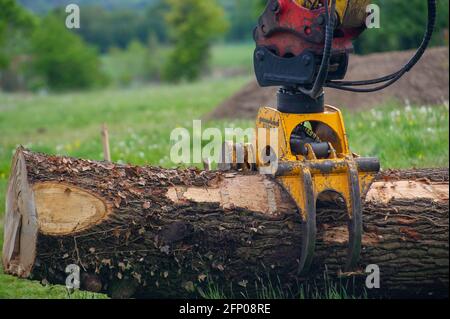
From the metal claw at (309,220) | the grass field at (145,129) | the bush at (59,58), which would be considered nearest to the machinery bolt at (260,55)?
the metal claw at (309,220)

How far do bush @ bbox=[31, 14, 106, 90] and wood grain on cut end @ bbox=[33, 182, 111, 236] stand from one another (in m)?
69.1

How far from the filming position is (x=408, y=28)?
2389 centimetres

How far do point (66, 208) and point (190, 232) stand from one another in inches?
35.0

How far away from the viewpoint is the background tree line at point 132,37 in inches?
965

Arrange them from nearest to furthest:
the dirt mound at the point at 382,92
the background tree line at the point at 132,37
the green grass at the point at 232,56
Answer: the dirt mound at the point at 382,92 → the background tree line at the point at 132,37 → the green grass at the point at 232,56

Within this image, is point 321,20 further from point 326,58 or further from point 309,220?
point 309,220

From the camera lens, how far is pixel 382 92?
13961 millimetres

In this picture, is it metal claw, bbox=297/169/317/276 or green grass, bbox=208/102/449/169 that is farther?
green grass, bbox=208/102/449/169

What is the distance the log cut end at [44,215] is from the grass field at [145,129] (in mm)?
752

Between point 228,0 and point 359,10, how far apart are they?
13221cm

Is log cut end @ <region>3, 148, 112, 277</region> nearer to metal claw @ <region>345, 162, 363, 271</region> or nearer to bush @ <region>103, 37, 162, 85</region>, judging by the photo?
metal claw @ <region>345, 162, 363, 271</region>

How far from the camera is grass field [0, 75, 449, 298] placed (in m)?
9.82

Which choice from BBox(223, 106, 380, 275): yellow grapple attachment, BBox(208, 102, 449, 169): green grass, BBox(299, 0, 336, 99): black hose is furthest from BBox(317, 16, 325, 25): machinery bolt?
BBox(208, 102, 449, 169): green grass

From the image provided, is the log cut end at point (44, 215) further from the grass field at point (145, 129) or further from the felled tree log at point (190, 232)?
the grass field at point (145, 129)
